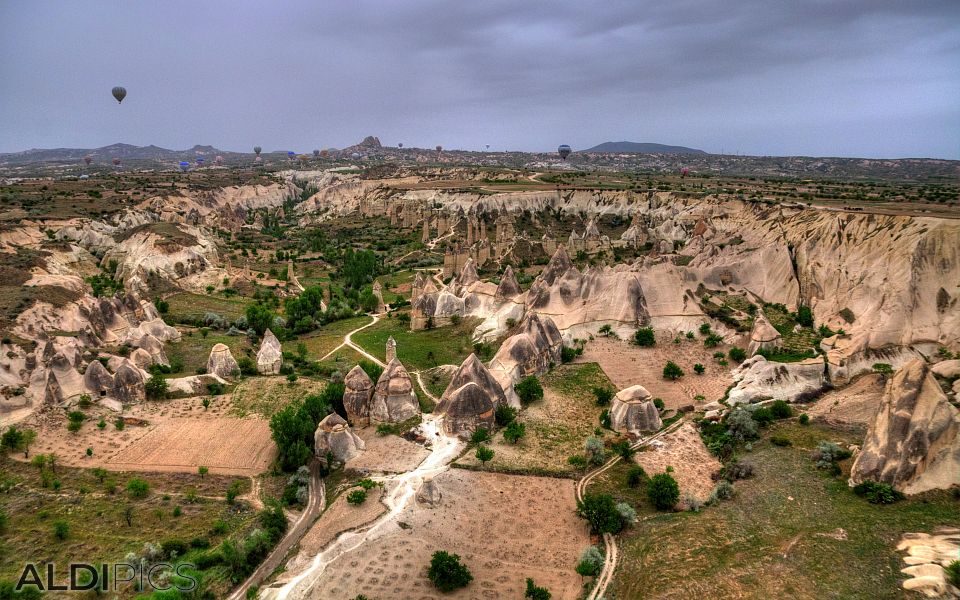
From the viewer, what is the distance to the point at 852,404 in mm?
27719

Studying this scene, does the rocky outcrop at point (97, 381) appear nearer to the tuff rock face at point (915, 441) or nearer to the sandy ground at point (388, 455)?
the sandy ground at point (388, 455)

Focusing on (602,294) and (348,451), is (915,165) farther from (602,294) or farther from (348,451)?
(348,451)

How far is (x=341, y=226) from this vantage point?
11375cm

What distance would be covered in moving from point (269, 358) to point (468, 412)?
19.1 metres

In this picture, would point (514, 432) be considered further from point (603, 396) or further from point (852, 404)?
point (852, 404)

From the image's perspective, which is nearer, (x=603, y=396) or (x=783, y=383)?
(x=783, y=383)

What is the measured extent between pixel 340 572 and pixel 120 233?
3077 inches

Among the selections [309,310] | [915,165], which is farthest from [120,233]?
[915,165]

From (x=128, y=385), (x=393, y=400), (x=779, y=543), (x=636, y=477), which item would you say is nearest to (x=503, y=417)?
(x=393, y=400)

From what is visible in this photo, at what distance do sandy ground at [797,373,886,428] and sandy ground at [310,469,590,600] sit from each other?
14674 millimetres

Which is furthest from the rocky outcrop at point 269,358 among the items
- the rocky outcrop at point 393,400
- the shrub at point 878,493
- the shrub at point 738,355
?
the shrub at point 878,493

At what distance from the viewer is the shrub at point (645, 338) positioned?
39.4 m

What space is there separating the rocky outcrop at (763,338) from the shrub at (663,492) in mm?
16531

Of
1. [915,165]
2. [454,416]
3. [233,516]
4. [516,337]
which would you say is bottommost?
[233,516]
